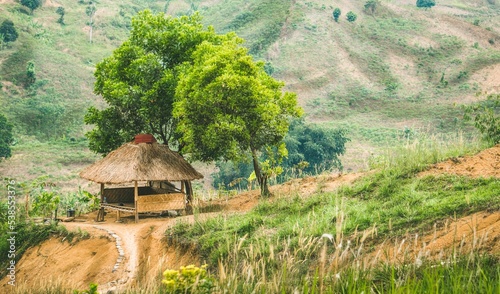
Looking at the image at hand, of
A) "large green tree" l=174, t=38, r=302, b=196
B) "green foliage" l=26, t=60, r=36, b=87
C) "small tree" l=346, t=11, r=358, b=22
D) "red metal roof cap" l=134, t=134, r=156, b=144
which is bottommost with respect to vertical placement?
"red metal roof cap" l=134, t=134, r=156, b=144

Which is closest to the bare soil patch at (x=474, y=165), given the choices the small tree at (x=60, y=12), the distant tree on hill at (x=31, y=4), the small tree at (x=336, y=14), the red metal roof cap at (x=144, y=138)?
the red metal roof cap at (x=144, y=138)

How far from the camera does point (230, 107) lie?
15.3 metres

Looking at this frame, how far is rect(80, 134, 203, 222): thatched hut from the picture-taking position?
1515cm

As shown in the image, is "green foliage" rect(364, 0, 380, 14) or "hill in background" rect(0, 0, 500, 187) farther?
"green foliage" rect(364, 0, 380, 14)

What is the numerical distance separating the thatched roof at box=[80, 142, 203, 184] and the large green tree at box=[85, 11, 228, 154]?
1.81m

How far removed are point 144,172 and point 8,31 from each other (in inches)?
1746

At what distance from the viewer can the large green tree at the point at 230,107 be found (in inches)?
587

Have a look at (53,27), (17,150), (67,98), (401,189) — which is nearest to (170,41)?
(401,189)

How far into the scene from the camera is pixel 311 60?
56.2 metres

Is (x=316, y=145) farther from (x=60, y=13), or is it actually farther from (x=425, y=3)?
(x=425, y=3)

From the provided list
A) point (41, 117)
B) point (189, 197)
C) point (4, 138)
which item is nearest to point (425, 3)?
point (41, 117)

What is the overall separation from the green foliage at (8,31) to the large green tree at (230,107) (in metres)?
43.1

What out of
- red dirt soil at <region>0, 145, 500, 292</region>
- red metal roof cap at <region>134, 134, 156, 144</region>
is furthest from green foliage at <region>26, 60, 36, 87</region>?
red dirt soil at <region>0, 145, 500, 292</region>

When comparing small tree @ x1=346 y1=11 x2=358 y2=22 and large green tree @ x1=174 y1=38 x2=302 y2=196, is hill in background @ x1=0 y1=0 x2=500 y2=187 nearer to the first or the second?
small tree @ x1=346 y1=11 x2=358 y2=22
